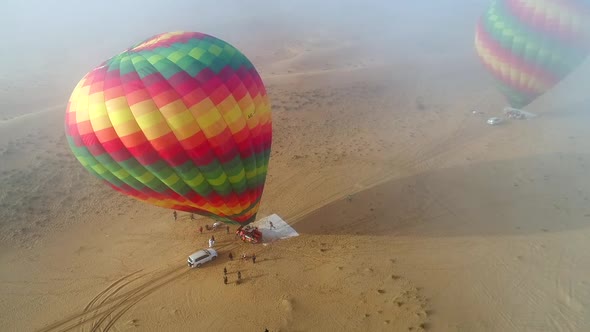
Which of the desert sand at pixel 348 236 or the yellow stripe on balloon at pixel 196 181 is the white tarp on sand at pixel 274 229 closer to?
the desert sand at pixel 348 236

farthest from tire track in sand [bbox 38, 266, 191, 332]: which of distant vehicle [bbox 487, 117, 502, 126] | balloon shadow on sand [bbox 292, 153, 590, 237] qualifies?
distant vehicle [bbox 487, 117, 502, 126]

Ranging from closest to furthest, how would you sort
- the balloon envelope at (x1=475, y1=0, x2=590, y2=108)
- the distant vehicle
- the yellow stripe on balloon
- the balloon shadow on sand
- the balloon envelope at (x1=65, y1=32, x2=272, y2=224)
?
the balloon envelope at (x1=65, y1=32, x2=272, y2=224) < the yellow stripe on balloon < the balloon shadow on sand < the balloon envelope at (x1=475, y1=0, x2=590, y2=108) < the distant vehicle

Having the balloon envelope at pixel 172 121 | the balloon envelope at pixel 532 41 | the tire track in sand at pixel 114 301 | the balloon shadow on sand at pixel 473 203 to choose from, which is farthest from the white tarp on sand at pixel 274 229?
the balloon envelope at pixel 532 41

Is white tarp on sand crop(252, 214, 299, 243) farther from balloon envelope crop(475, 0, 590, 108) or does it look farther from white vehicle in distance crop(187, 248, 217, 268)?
balloon envelope crop(475, 0, 590, 108)

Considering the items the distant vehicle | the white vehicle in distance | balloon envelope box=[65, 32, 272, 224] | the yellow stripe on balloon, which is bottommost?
the white vehicle in distance

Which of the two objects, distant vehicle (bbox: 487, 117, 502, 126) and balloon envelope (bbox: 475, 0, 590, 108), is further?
distant vehicle (bbox: 487, 117, 502, 126)

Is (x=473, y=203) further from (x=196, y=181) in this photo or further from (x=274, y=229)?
(x=196, y=181)

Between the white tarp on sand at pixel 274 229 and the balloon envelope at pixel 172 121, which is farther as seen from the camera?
the white tarp on sand at pixel 274 229

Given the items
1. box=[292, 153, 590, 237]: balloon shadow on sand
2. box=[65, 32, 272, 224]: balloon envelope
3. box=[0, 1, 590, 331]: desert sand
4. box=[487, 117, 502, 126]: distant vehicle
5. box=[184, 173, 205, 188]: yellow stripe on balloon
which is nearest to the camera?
box=[65, 32, 272, 224]: balloon envelope
